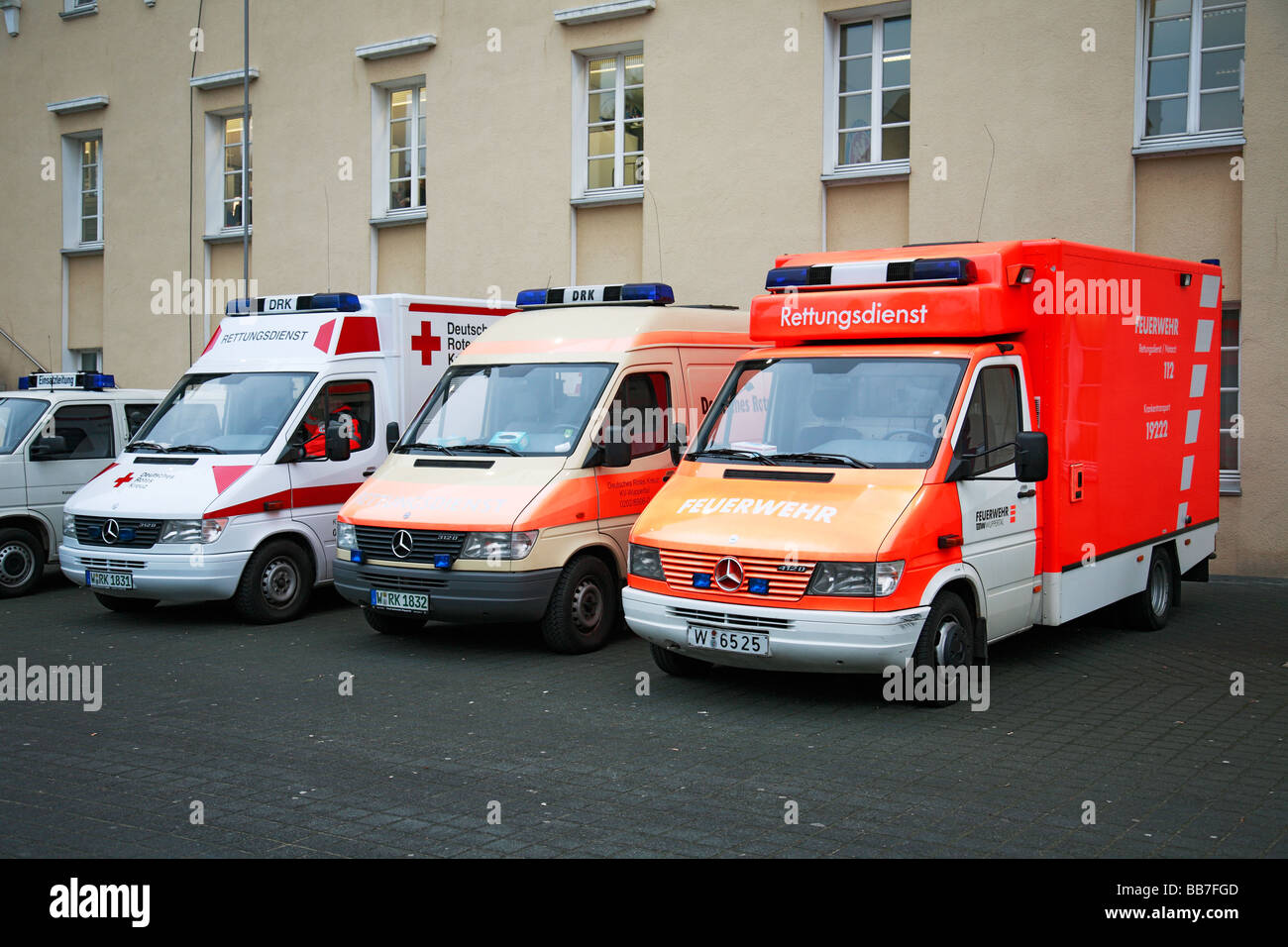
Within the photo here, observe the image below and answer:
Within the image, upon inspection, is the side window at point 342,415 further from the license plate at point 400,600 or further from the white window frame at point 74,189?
the white window frame at point 74,189

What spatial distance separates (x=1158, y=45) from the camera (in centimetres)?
1374

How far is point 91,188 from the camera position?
22.5 metres

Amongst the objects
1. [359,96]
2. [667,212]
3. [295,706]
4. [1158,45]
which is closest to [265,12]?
[359,96]

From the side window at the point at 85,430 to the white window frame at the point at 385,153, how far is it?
5.94 meters

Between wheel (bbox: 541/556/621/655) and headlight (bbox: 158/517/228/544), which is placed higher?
headlight (bbox: 158/517/228/544)

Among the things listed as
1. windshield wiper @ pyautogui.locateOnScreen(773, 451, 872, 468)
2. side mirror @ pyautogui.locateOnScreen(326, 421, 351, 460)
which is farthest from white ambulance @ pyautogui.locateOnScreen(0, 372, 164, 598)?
windshield wiper @ pyautogui.locateOnScreen(773, 451, 872, 468)

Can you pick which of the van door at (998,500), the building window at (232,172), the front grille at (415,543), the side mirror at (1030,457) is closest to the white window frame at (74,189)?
the building window at (232,172)

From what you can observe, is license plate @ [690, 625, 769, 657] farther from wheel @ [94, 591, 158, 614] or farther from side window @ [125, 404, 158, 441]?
side window @ [125, 404, 158, 441]

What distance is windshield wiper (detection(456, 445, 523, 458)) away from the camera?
1034cm

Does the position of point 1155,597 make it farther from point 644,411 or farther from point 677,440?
point 644,411

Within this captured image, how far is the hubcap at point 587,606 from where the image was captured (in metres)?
10.0

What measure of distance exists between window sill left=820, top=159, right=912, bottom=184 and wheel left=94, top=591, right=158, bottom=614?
8.39 meters

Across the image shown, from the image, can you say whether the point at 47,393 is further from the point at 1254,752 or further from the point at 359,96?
the point at 1254,752
